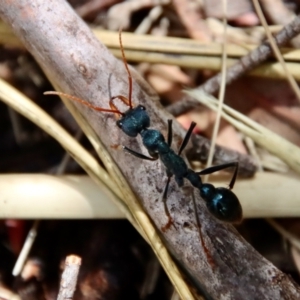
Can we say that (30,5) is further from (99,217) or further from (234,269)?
(234,269)

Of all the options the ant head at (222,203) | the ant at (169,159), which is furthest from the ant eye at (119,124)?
the ant head at (222,203)

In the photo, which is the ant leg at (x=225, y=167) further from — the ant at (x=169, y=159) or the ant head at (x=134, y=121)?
the ant head at (x=134, y=121)

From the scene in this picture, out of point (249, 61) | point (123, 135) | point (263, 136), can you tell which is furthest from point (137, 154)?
point (249, 61)

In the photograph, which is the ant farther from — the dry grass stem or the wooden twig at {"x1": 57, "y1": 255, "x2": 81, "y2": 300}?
the wooden twig at {"x1": 57, "y1": 255, "x2": 81, "y2": 300}

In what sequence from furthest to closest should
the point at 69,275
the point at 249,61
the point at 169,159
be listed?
the point at 249,61 → the point at 169,159 → the point at 69,275

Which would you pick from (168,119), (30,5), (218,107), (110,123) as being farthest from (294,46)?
(30,5)

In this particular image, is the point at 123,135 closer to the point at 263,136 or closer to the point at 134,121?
the point at 134,121
